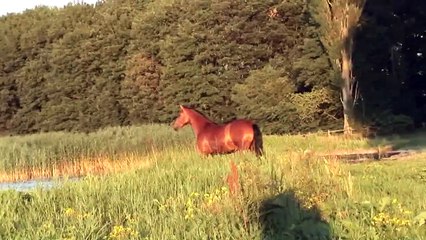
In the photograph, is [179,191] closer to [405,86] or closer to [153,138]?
[153,138]

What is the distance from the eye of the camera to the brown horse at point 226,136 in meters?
14.9

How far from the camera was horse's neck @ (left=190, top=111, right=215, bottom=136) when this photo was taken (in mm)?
16047

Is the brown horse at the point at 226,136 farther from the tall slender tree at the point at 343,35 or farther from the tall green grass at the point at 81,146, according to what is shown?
the tall slender tree at the point at 343,35

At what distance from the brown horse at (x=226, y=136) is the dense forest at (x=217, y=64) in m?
14.9

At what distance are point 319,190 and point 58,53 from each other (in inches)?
1424

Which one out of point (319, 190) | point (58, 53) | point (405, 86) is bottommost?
point (319, 190)

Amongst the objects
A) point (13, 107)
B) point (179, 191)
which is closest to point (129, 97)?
point (13, 107)

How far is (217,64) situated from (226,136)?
80.6 ft

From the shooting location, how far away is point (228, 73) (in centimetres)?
3891

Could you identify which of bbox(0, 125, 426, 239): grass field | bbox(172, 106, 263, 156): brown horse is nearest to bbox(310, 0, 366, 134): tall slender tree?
bbox(172, 106, 263, 156): brown horse

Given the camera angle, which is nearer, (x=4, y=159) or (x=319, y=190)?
(x=319, y=190)

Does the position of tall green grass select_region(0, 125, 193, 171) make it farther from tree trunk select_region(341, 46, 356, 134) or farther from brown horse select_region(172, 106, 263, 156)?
tree trunk select_region(341, 46, 356, 134)

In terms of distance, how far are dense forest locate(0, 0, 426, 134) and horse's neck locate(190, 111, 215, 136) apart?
14.5m

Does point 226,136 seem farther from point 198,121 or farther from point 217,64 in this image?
point 217,64
